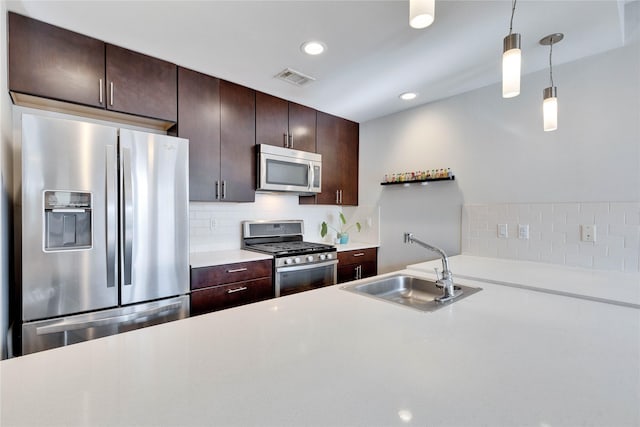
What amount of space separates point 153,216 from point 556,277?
7.97 feet

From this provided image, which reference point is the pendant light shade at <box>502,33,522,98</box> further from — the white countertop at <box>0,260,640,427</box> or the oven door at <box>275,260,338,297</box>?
the oven door at <box>275,260,338,297</box>

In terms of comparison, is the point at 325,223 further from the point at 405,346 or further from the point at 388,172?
the point at 405,346

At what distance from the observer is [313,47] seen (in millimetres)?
1925

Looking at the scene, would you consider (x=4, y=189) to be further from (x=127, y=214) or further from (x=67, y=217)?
(x=127, y=214)

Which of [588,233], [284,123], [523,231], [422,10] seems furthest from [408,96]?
[422,10]

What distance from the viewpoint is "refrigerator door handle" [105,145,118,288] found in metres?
1.66

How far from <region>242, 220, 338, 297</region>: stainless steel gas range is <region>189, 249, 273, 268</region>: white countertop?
0.11 metres

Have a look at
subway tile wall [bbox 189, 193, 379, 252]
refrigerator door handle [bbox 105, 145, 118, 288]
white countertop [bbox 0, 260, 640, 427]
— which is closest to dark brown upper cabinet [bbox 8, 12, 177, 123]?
refrigerator door handle [bbox 105, 145, 118, 288]

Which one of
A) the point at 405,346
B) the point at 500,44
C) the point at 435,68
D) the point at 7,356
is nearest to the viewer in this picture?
the point at 405,346

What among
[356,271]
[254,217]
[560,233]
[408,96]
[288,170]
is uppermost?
[408,96]

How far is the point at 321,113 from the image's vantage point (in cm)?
323

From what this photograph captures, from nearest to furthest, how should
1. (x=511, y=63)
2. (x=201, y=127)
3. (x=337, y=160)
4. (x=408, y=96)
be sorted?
1. (x=511, y=63)
2. (x=201, y=127)
3. (x=408, y=96)
4. (x=337, y=160)

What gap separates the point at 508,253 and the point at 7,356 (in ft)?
10.6

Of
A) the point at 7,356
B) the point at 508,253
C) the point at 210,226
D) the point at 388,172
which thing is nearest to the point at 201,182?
the point at 210,226
